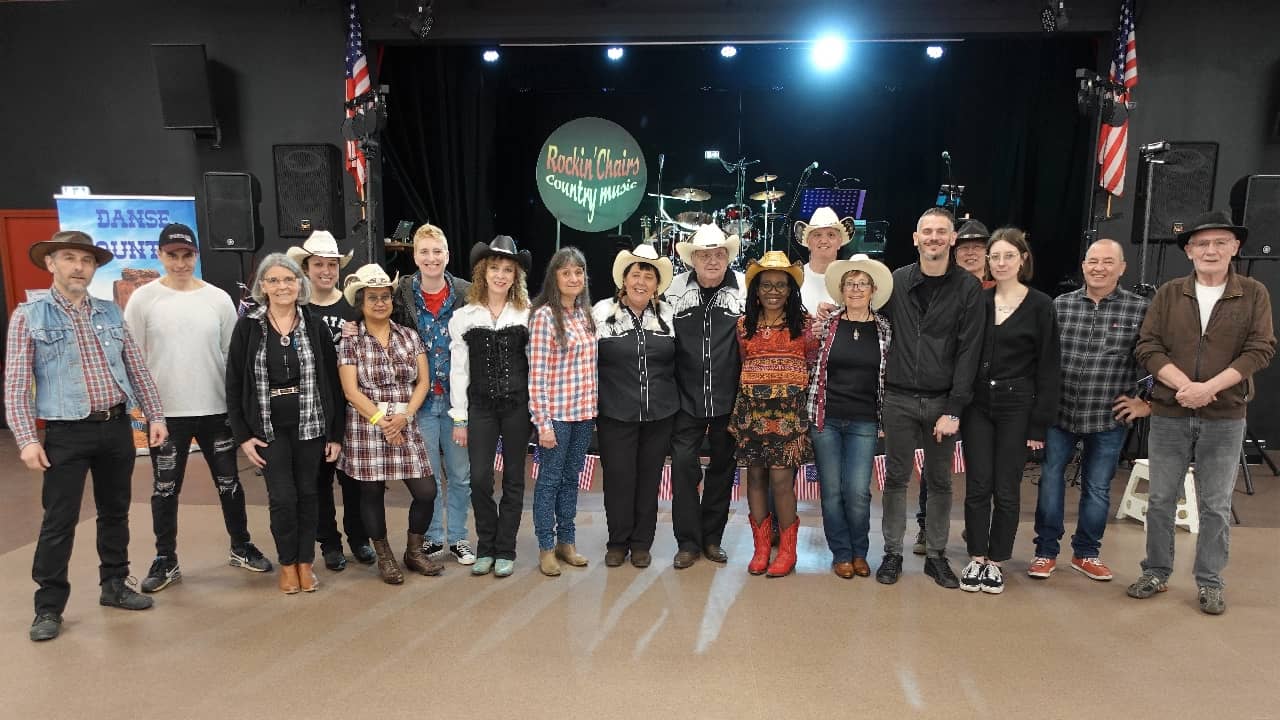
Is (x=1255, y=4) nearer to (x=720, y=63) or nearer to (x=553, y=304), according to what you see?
(x=720, y=63)

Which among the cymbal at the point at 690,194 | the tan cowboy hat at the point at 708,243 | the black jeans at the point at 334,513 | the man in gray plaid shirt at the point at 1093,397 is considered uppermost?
the cymbal at the point at 690,194

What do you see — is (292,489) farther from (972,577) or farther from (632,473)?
(972,577)

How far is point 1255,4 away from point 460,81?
715 centimetres

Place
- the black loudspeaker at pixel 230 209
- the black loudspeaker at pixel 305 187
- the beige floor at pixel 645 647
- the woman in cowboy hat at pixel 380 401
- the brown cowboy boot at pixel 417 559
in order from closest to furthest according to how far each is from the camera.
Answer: the beige floor at pixel 645 647 < the woman in cowboy hat at pixel 380 401 < the brown cowboy boot at pixel 417 559 < the black loudspeaker at pixel 230 209 < the black loudspeaker at pixel 305 187

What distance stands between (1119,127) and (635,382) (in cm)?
483

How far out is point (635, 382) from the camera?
3.46 meters

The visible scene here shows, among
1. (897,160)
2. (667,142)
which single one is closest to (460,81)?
(667,142)

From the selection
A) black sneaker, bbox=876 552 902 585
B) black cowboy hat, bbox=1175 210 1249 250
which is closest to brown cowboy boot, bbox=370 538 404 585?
black sneaker, bbox=876 552 902 585

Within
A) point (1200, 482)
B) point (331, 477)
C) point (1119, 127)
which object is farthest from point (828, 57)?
point (331, 477)

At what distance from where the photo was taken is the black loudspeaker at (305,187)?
5.71 meters

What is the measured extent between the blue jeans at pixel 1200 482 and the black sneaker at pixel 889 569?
3.64 feet

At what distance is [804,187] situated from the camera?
8.37 m

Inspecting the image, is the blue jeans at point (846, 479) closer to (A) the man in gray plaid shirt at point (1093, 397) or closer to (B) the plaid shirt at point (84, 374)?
(A) the man in gray plaid shirt at point (1093, 397)

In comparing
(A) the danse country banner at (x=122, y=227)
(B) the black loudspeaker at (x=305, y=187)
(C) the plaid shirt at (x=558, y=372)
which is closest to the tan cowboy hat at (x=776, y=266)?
(C) the plaid shirt at (x=558, y=372)
